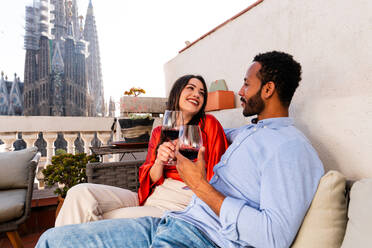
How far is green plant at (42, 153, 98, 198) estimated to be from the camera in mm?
2297

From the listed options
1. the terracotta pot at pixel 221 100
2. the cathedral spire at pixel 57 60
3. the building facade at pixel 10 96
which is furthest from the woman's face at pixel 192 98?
the building facade at pixel 10 96

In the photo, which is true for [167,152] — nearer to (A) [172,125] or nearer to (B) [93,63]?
(A) [172,125]

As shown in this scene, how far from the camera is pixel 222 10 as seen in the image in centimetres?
309

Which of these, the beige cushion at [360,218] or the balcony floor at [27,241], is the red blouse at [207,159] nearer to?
the beige cushion at [360,218]

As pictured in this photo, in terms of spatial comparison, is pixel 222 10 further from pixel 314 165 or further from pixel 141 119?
pixel 314 165

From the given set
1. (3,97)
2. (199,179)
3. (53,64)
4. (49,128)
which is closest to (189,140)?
(199,179)

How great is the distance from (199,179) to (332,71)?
3.05 ft

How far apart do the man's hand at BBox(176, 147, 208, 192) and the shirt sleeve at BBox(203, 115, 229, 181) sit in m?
0.51

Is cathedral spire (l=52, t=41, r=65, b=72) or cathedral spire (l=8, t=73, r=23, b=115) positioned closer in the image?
cathedral spire (l=52, t=41, r=65, b=72)

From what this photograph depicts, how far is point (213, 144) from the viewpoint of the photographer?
53.7 inches

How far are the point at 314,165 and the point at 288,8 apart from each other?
125 centimetres

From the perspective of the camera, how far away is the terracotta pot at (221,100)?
7.14 feet

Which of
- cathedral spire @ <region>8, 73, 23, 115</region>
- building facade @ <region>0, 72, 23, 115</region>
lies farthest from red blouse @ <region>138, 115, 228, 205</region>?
cathedral spire @ <region>8, 73, 23, 115</region>

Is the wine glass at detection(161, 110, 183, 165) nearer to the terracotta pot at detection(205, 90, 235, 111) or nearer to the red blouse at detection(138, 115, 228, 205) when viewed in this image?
the red blouse at detection(138, 115, 228, 205)
